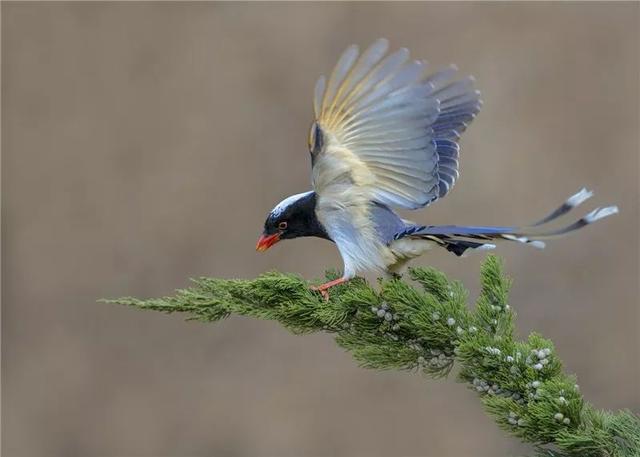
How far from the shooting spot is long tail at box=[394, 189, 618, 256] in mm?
1015

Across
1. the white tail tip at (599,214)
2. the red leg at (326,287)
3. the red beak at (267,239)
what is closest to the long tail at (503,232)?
the white tail tip at (599,214)

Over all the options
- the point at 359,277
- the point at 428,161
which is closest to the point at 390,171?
the point at 428,161

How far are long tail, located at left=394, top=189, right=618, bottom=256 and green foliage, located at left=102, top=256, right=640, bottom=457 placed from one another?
0.05m

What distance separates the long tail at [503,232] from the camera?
1.01m

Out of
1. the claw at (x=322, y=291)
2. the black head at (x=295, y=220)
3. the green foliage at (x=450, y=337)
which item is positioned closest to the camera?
the green foliage at (x=450, y=337)

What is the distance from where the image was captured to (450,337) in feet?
3.59

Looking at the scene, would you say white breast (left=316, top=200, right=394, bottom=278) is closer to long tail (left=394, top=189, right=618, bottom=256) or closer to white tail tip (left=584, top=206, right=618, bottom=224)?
long tail (left=394, top=189, right=618, bottom=256)

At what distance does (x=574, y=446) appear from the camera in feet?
3.16

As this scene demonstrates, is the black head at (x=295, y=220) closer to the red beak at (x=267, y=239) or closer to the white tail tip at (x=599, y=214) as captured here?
the red beak at (x=267, y=239)

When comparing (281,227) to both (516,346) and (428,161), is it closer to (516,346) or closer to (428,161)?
(428,161)

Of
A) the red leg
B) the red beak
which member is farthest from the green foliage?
the red beak

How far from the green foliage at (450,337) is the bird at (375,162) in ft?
0.24

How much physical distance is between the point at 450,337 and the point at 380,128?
15.9 inches

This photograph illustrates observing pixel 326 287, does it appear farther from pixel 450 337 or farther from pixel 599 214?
pixel 599 214
